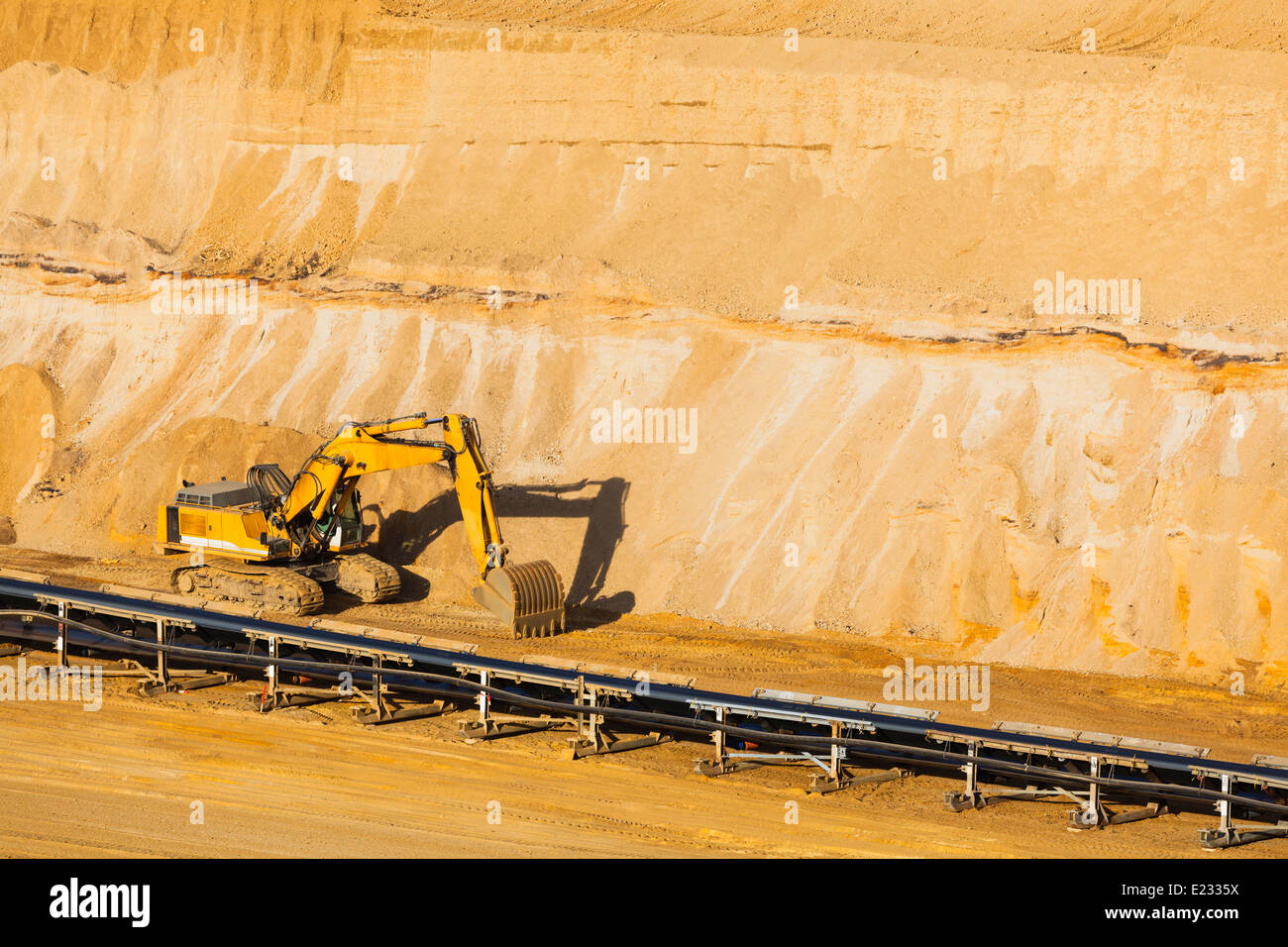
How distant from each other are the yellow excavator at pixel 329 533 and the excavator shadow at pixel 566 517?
661 millimetres

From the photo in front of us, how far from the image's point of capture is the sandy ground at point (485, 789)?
1523 cm

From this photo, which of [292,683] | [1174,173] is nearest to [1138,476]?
[1174,173]

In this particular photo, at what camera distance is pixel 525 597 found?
2248cm

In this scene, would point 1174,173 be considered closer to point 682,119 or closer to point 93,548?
point 682,119

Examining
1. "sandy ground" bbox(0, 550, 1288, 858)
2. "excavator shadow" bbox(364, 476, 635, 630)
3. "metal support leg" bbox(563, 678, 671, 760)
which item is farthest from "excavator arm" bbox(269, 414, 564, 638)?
"metal support leg" bbox(563, 678, 671, 760)

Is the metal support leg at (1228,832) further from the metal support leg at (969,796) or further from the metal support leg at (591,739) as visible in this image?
the metal support leg at (591,739)

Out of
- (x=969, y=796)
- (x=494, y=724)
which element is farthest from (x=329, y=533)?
(x=969, y=796)

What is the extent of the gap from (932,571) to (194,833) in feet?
39.6

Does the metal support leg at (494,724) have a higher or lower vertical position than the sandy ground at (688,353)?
lower

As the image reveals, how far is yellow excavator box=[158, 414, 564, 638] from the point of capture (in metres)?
22.4

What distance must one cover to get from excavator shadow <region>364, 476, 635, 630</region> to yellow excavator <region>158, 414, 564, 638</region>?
→ 66 centimetres

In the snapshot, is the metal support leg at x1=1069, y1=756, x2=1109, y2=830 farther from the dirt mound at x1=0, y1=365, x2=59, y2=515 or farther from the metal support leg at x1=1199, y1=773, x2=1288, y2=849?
the dirt mound at x1=0, y1=365, x2=59, y2=515

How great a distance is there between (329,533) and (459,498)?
272 cm

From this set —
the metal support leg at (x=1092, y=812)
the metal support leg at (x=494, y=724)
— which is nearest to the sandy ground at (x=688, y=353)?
the metal support leg at (x=1092, y=812)
